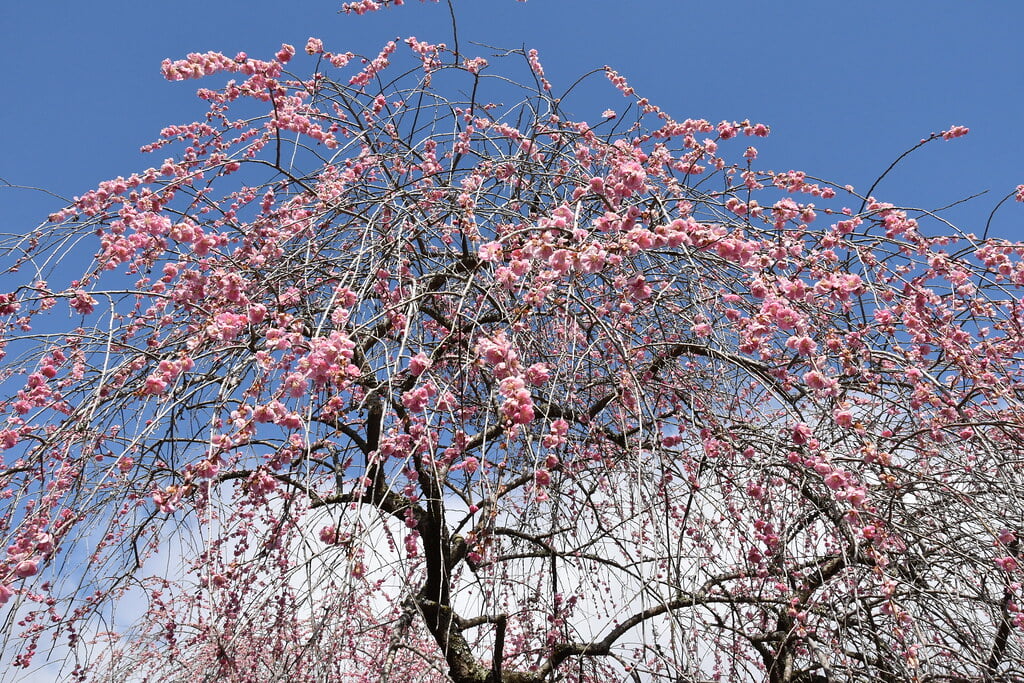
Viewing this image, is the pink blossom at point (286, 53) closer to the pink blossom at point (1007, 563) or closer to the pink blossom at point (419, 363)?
the pink blossom at point (419, 363)

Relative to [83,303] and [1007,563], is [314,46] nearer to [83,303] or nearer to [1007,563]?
[83,303]

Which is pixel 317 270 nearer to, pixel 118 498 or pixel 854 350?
pixel 118 498

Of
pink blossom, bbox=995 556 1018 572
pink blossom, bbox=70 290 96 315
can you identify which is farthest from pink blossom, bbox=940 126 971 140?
pink blossom, bbox=70 290 96 315

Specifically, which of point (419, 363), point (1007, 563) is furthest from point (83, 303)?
point (1007, 563)

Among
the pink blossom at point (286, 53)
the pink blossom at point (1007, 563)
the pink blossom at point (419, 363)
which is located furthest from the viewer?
the pink blossom at point (286, 53)

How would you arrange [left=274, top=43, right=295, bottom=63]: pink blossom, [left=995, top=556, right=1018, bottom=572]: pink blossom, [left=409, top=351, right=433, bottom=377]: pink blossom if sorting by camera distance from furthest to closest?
[left=274, top=43, right=295, bottom=63]: pink blossom
[left=995, top=556, right=1018, bottom=572]: pink blossom
[left=409, top=351, right=433, bottom=377]: pink blossom

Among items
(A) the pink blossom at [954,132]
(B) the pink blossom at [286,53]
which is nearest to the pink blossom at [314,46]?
(B) the pink blossom at [286,53]

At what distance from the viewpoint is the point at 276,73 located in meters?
3.12

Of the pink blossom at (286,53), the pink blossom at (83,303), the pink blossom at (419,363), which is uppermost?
the pink blossom at (286,53)

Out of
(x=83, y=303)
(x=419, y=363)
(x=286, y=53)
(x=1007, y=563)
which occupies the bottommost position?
(x=1007, y=563)

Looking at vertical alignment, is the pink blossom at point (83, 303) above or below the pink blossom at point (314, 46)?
below

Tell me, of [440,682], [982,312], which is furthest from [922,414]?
[440,682]

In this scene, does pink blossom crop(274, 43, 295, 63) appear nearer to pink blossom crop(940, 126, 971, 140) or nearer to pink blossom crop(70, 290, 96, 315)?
pink blossom crop(70, 290, 96, 315)

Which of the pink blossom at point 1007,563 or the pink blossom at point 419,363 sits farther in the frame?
the pink blossom at point 1007,563
